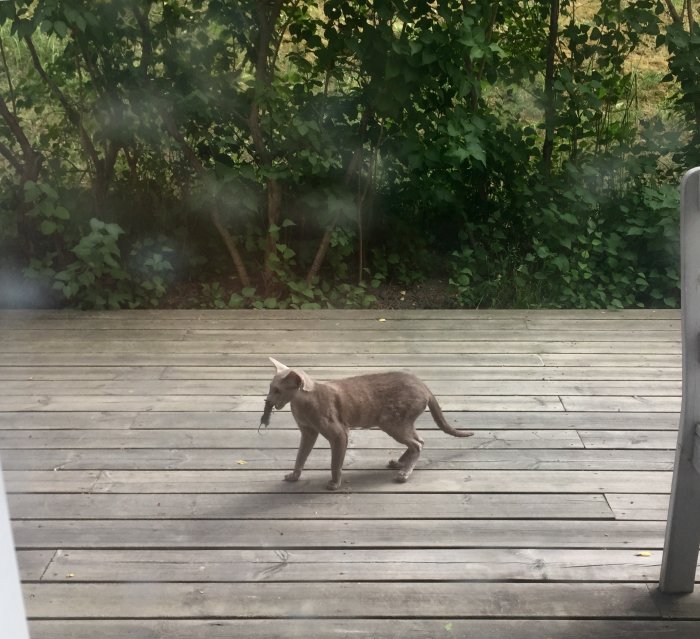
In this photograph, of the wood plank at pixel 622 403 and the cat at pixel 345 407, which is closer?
the cat at pixel 345 407

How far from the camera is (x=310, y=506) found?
8.80 ft

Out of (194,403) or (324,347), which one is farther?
(324,347)

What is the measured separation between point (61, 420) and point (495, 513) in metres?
1.65

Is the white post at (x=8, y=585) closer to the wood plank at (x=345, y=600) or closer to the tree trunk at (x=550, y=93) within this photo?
the wood plank at (x=345, y=600)

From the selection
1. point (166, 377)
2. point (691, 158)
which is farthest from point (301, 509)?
point (691, 158)

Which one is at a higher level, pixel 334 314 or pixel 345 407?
pixel 345 407

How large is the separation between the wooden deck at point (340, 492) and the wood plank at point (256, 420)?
11 millimetres

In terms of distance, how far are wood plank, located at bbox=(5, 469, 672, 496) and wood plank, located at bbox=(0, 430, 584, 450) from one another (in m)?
0.20

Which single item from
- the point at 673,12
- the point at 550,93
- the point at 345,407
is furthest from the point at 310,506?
the point at 673,12

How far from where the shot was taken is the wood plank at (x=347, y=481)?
2.79 m

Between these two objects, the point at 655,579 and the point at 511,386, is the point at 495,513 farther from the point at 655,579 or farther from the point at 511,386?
the point at 511,386

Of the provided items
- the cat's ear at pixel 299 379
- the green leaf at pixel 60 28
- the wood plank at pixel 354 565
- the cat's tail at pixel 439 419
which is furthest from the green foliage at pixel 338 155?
the wood plank at pixel 354 565

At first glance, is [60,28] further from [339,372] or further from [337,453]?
[337,453]

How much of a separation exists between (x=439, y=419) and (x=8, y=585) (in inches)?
83.6
